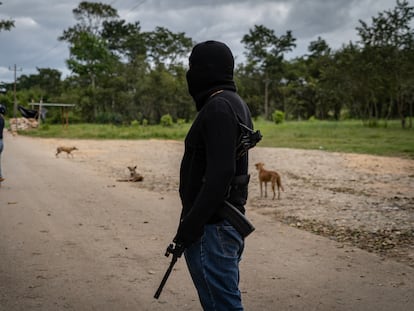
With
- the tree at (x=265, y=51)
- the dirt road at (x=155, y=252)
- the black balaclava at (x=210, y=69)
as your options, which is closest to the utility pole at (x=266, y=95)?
the tree at (x=265, y=51)

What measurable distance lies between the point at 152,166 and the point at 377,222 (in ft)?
30.8

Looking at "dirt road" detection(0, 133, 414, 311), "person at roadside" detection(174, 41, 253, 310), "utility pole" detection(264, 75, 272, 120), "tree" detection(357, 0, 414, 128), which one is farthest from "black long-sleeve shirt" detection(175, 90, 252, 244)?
"utility pole" detection(264, 75, 272, 120)

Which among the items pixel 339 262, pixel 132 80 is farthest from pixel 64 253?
pixel 132 80

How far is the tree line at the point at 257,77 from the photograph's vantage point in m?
34.7

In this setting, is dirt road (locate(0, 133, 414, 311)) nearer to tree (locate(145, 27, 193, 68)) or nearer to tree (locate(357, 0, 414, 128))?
tree (locate(357, 0, 414, 128))

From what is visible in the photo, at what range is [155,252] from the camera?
594 centimetres

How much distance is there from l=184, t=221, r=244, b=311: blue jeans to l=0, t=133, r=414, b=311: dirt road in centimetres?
172

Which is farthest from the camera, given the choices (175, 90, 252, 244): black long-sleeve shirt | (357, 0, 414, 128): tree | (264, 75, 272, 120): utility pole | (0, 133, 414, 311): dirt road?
(264, 75, 272, 120): utility pole

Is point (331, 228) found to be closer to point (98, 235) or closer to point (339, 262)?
point (339, 262)

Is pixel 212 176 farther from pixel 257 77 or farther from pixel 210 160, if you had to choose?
pixel 257 77

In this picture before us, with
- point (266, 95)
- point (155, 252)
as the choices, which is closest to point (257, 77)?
point (266, 95)

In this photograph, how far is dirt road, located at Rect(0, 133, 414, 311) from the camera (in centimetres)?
446

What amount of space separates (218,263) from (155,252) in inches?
137

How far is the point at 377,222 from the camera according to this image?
24.5 feet
